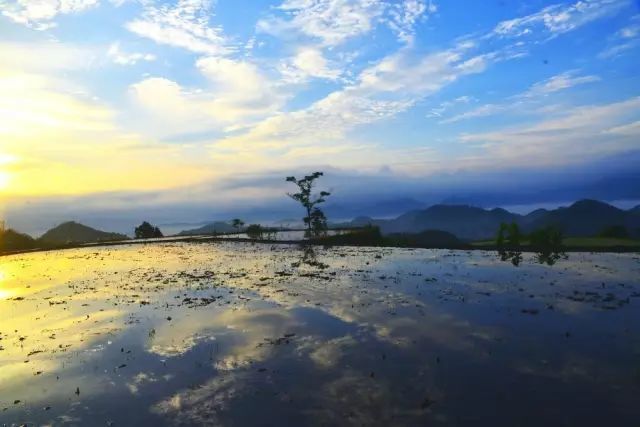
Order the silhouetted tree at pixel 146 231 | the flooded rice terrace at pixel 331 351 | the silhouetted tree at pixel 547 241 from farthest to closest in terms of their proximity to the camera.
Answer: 1. the silhouetted tree at pixel 146 231
2. the silhouetted tree at pixel 547 241
3. the flooded rice terrace at pixel 331 351

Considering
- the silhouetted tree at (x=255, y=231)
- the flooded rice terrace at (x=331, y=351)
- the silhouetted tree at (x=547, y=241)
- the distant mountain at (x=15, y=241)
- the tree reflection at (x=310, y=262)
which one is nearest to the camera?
the flooded rice terrace at (x=331, y=351)

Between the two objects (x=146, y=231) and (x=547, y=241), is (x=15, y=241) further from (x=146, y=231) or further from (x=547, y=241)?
(x=547, y=241)

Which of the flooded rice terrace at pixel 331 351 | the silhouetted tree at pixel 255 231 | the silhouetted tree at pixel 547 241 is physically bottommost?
the flooded rice terrace at pixel 331 351

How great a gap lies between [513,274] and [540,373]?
741 inches

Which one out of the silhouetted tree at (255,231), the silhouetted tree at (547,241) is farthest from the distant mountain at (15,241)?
the silhouetted tree at (547,241)

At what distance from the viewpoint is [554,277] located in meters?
28.5

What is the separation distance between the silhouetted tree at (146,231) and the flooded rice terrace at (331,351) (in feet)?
205

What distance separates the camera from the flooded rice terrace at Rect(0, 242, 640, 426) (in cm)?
1114

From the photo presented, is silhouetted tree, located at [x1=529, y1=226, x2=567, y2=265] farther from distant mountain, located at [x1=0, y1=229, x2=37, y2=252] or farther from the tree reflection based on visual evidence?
distant mountain, located at [x1=0, y1=229, x2=37, y2=252]

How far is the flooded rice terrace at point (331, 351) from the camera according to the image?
36.6 feet

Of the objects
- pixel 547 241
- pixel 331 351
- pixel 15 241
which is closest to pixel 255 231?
pixel 15 241

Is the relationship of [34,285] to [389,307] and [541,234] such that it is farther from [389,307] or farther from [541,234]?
[541,234]

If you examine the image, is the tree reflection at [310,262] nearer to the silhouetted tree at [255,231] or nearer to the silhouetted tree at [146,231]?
the silhouetted tree at [255,231]

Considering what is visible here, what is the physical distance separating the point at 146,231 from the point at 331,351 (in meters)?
85.4
